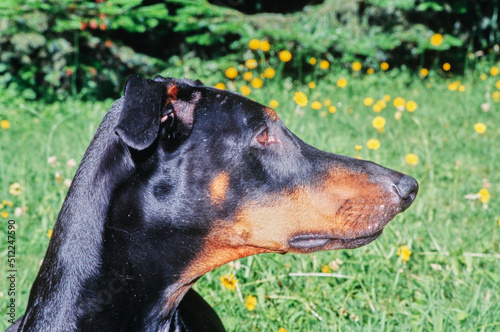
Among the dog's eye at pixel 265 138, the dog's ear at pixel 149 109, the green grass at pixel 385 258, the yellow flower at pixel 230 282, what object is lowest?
the green grass at pixel 385 258

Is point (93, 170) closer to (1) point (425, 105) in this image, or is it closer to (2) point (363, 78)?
(1) point (425, 105)

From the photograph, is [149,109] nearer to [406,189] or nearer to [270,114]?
[270,114]

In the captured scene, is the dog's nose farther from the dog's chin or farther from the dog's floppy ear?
the dog's floppy ear

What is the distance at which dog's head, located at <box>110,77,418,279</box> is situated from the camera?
199 cm

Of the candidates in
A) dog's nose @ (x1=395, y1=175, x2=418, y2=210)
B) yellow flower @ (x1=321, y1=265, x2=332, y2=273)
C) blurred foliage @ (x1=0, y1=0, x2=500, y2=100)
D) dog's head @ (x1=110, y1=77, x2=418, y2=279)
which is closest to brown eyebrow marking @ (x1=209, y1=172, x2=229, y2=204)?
dog's head @ (x1=110, y1=77, x2=418, y2=279)

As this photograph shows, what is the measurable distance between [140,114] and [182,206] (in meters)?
0.41

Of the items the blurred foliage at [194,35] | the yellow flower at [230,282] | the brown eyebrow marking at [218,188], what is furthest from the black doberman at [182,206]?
the blurred foliage at [194,35]

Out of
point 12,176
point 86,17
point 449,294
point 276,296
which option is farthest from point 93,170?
point 86,17

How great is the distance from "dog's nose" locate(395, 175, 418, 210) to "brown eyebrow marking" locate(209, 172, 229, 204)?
0.70m

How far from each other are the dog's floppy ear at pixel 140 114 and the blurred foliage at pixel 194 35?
218 inches

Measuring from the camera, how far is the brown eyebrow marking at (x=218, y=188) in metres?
2.03

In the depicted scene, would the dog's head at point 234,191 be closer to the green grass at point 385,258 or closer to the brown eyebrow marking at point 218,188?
the brown eyebrow marking at point 218,188

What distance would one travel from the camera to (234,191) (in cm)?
204

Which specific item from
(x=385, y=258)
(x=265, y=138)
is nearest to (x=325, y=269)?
(x=385, y=258)
